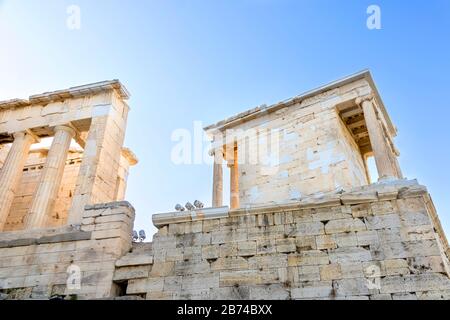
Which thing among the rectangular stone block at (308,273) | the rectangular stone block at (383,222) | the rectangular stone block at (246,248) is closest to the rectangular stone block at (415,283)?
the rectangular stone block at (383,222)

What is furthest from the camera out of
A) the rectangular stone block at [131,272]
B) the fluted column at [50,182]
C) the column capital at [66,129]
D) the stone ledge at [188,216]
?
the column capital at [66,129]

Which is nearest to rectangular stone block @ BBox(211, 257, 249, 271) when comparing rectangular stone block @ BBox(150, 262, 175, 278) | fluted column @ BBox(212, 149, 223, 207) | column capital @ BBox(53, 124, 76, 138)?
rectangular stone block @ BBox(150, 262, 175, 278)

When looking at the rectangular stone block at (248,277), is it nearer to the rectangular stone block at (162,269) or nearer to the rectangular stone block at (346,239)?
the rectangular stone block at (162,269)

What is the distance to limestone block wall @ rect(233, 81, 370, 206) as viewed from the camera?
1097cm

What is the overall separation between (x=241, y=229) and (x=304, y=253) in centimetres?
131

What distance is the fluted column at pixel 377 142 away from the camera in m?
10.0

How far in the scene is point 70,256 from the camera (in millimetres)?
7695

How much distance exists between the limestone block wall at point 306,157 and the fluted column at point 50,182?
19.1 feet

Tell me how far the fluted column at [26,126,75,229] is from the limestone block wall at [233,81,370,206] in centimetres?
582

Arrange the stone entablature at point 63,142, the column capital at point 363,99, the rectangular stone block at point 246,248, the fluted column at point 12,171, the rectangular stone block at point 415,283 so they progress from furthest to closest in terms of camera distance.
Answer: the column capital at point 363,99, the fluted column at point 12,171, the stone entablature at point 63,142, the rectangular stone block at point 246,248, the rectangular stone block at point 415,283

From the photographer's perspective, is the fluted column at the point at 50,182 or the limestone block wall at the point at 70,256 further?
the fluted column at the point at 50,182

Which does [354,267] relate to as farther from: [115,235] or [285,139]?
[285,139]
